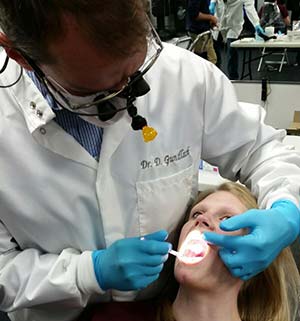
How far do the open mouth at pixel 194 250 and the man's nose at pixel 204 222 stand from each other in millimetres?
56

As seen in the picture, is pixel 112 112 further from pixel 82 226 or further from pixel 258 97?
pixel 258 97

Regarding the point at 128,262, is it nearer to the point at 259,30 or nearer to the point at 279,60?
the point at 259,30

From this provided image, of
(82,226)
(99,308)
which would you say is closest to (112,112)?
(82,226)

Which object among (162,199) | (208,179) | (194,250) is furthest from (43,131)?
(208,179)

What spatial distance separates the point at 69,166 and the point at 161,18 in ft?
11.8

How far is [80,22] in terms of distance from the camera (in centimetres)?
65

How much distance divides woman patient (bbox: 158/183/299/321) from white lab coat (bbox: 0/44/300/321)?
90 mm

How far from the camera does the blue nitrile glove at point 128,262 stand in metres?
1.05

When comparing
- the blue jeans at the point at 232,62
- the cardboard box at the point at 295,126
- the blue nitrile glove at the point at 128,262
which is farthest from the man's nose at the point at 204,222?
the blue jeans at the point at 232,62

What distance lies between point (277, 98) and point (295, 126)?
22cm

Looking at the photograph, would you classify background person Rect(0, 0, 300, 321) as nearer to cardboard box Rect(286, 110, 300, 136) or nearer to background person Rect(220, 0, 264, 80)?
cardboard box Rect(286, 110, 300, 136)

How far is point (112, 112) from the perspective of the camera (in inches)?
35.7

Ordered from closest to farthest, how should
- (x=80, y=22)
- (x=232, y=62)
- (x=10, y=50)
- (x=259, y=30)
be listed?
1. (x=80, y=22)
2. (x=10, y=50)
3. (x=259, y=30)
4. (x=232, y=62)

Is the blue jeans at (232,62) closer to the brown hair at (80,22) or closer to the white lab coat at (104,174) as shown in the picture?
the white lab coat at (104,174)
